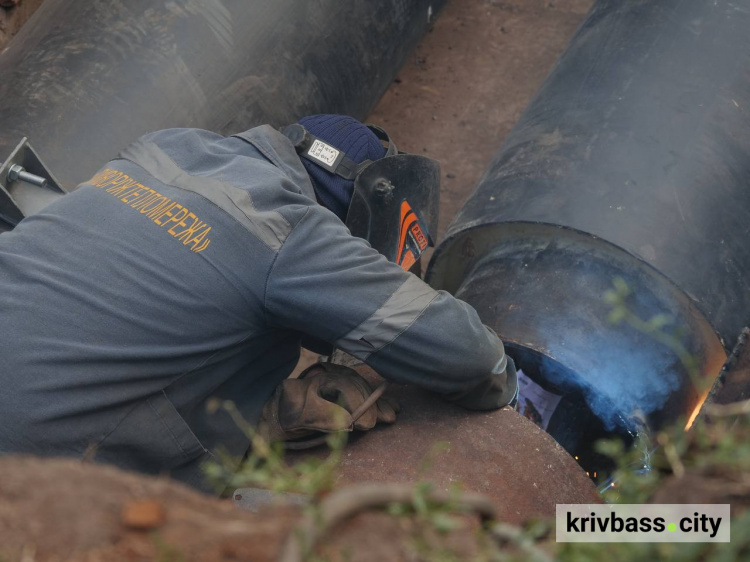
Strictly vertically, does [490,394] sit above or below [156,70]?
below

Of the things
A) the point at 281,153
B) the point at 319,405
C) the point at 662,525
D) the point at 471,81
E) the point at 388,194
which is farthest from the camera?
the point at 471,81

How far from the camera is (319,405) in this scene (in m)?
1.92

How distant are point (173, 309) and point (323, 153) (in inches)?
23.7

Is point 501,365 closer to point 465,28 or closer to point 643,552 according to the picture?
point 643,552

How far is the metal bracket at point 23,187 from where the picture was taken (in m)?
2.26

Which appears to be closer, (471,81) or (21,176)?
(21,176)

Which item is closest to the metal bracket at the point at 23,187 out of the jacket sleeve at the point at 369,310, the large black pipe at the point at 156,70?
the large black pipe at the point at 156,70

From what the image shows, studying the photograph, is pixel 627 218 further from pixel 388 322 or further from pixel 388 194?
pixel 388 322

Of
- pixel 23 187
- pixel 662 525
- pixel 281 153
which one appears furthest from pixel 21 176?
pixel 662 525

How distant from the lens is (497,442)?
1.94m

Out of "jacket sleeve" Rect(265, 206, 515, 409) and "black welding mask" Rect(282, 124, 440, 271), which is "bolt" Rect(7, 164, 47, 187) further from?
"jacket sleeve" Rect(265, 206, 515, 409)

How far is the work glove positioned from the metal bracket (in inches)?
49.1

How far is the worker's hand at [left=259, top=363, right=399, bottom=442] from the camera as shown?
1915mm

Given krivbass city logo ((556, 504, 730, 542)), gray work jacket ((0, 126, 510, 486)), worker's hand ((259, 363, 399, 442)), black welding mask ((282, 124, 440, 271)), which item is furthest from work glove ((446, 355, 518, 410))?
krivbass city logo ((556, 504, 730, 542))
